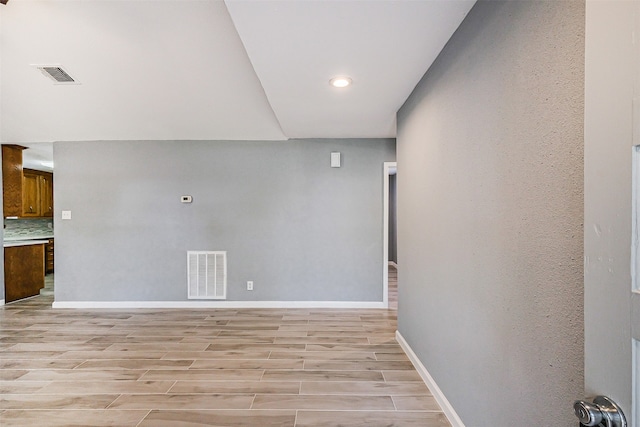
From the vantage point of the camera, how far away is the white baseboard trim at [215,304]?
13.9 ft

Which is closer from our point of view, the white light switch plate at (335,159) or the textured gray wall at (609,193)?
the textured gray wall at (609,193)

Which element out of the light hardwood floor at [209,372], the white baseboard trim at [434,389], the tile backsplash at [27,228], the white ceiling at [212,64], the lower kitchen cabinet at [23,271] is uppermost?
the white ceiling at [212,64]

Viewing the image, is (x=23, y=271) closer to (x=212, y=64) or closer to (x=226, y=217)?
(x=226, y=217)

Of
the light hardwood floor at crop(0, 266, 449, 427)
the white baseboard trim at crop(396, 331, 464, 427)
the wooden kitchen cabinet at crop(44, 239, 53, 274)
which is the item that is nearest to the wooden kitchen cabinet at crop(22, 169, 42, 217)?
the wooden kitchen cabinet at crop(44, 239, 53, 274)

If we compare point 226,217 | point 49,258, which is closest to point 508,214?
point 226,217

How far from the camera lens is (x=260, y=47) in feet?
6.32

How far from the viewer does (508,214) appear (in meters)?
1.28

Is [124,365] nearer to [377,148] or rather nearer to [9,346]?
[9,346]

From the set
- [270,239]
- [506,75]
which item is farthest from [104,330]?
[506,75]

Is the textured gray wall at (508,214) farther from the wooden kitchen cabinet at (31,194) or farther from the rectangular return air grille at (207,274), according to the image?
the wooden kitchen cabinet at (31,194)

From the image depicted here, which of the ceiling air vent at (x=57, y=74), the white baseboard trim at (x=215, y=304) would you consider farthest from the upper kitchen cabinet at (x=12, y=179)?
the ceiling air vent at (x=57, y=74)

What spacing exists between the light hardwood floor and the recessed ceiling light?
2.22 metres

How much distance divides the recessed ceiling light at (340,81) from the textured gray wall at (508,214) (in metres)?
0.58

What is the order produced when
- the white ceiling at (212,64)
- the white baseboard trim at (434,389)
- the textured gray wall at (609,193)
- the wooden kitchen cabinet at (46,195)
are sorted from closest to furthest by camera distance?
the textured gray wall at (609,193), the white ceiling at (212,64), the white baseboard trim at (434,389), the wooden kitchen cabinet at (46,195)
